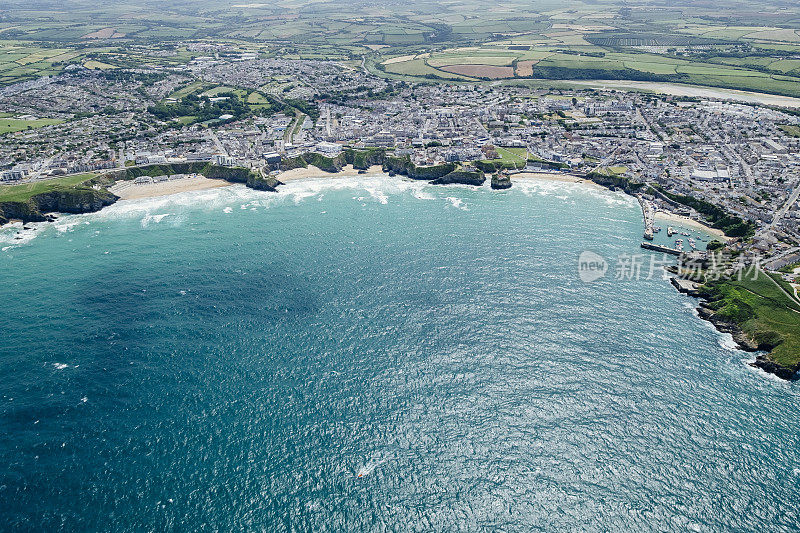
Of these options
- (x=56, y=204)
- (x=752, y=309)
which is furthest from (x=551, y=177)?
(x=56, y=204)

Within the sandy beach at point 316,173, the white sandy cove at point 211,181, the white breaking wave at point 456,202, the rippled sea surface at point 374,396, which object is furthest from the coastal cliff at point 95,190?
the white breaking wave at point 456,202

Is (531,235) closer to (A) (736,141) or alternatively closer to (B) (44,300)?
(B) (44,300)

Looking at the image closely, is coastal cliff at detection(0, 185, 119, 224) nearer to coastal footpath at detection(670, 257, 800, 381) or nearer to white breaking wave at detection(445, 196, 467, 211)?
white breaking wave at detection(445, 196, 467, 211)

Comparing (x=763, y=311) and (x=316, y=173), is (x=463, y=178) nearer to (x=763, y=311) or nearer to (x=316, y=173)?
(x=316, y=173)

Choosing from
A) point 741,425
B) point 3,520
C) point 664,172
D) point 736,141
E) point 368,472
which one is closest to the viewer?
point 3,520

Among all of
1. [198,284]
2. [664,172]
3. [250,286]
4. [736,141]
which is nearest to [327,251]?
[250,286]

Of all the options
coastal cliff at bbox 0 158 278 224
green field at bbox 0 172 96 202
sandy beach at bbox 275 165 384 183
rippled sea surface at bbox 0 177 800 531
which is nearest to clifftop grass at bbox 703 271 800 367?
rippled sea surface at bbox 0 177 800 531

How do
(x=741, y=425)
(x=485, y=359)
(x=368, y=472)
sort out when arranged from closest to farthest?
(x=368, y=472) → (x=741, y=425) → (x=485, y=359)
